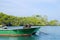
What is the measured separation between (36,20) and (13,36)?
222 feet

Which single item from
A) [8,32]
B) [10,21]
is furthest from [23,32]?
[10,21]

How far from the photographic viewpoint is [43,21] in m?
96.2

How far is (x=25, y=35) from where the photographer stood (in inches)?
1049

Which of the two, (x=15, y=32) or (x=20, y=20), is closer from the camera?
(x=15, y=32)

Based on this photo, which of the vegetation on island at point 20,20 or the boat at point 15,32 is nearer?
the boat at point 15,32

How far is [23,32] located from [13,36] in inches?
62.8

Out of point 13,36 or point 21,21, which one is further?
point 21,21

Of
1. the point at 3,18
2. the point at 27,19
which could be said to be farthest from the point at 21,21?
the point at 3,18

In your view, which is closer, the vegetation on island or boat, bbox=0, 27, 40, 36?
boat, bbox=0, 27, 40, 36

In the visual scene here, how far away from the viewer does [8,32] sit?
86.7 ft

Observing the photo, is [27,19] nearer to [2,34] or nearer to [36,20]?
[36,20]

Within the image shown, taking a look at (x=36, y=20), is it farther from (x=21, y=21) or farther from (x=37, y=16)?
(x=21, y=21)

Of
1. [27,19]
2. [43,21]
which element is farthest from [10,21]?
[43,21]

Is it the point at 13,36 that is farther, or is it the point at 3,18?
the point at 3,18
